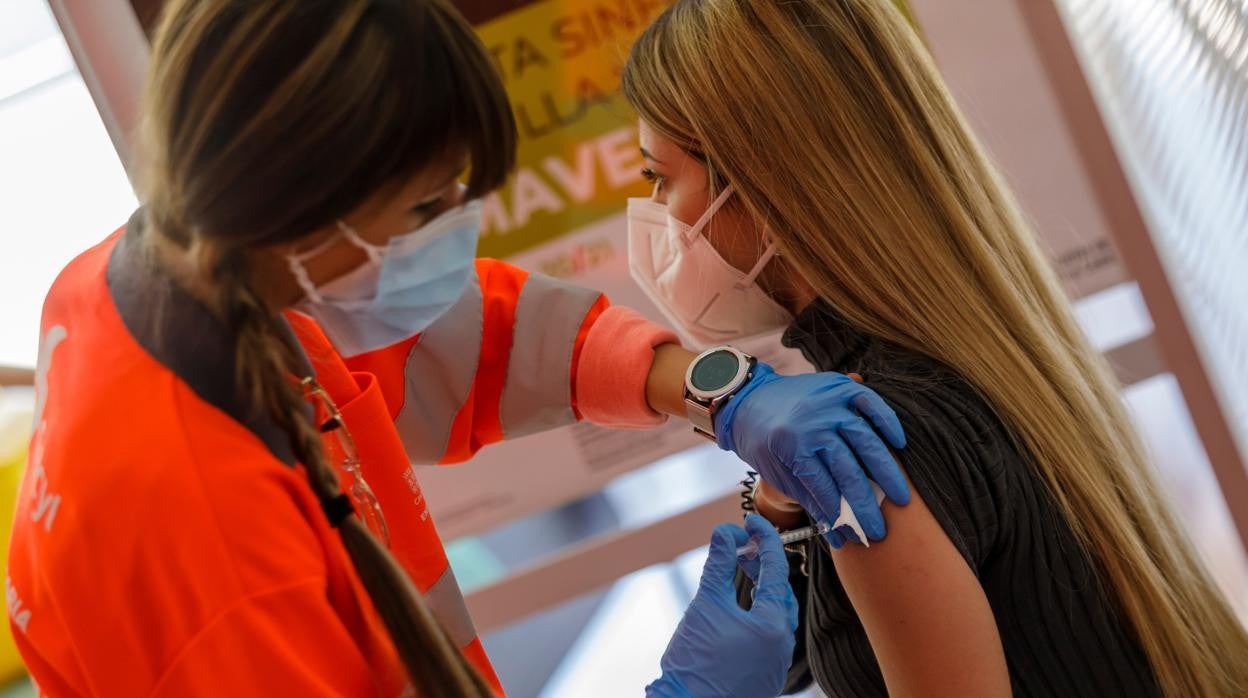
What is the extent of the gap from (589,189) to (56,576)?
52.3 inches

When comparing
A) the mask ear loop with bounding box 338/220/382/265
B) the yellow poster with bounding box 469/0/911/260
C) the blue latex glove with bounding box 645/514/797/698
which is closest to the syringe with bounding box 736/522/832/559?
the blue latex glove with bounding box 645/514/797/698

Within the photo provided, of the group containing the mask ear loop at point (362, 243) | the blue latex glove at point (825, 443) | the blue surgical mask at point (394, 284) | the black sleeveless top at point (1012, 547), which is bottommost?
the black sleeveless top at point (1012, 547)

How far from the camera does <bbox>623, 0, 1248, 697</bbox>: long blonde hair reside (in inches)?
51.3

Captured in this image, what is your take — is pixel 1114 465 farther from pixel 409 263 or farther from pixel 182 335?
pixel 182 335

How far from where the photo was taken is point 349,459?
1.23 m

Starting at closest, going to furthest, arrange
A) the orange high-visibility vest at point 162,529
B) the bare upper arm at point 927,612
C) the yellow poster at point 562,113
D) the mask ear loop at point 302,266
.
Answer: the orange high-visibility vest at point 162,529
the mask ear loop at point 302,266
the bare upper arm at point 927,612
the yellow poster at point 562,113

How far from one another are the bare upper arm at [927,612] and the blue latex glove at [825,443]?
26mm

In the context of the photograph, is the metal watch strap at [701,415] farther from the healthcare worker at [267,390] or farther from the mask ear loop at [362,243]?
the mask ear loop at [362,243]

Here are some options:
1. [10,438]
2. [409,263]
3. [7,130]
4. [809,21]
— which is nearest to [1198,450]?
[809,21]

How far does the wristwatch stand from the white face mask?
109 mm

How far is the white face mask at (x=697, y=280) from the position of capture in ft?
4.91

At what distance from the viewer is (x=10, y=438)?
6.75ft

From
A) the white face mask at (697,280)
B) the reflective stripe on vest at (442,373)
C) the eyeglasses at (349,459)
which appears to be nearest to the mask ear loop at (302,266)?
the eyeglasses at (349,459)

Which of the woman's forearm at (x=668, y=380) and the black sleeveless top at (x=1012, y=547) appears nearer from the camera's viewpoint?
the black sleeveless top at (x=1012, y=547)
